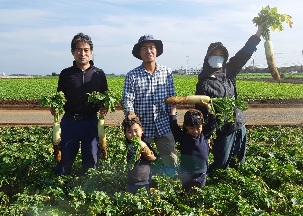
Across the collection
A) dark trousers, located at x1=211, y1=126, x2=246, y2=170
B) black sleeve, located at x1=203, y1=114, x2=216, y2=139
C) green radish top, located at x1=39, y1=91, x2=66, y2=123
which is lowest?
dark trousers, located at x1=211, y1=126, x2=246, y2=170

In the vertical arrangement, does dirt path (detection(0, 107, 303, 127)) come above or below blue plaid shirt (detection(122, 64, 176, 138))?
below

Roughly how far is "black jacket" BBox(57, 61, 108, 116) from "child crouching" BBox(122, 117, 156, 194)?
732 mm

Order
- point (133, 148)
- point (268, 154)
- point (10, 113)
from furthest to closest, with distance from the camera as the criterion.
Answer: point (10, 113), point (268, 154), point (133, 148)

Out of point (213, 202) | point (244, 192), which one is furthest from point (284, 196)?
point (213, 202)

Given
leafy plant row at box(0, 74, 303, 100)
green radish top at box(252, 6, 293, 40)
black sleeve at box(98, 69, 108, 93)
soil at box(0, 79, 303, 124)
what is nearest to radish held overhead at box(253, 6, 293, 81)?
green radish top at box(252, 6, 293, 40)

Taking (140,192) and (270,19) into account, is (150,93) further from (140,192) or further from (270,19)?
(270,19)

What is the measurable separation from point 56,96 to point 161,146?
4.85ft

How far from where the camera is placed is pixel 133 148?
463 cm

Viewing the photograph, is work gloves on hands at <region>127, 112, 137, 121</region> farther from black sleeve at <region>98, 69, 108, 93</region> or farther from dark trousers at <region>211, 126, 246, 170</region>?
dark trousers at <region>211, 126, 246, 170</region>

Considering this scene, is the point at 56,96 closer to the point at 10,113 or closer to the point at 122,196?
the point at 122,196

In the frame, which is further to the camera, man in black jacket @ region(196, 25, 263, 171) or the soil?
the soil

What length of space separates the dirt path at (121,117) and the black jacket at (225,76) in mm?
7249

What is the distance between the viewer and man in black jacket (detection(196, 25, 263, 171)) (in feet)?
16.5

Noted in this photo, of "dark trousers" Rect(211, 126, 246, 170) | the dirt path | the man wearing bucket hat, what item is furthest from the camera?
the dirt path
